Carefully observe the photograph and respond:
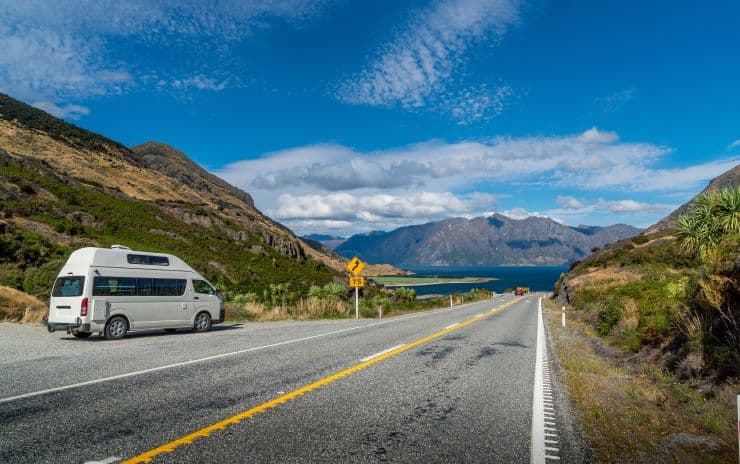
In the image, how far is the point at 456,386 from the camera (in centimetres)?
773

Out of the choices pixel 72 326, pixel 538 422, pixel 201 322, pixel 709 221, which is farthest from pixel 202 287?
pixel 709 221

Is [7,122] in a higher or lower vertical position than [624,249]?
higher

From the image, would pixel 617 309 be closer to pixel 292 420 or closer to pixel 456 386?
pixel 456 386

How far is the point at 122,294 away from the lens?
13664 millimetres

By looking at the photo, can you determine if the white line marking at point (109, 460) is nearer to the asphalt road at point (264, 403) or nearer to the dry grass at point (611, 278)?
the asphalt road at point (264, 403)

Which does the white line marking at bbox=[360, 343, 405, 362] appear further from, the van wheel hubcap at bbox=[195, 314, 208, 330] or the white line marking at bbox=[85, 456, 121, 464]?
the van wheel hubcap at bbox=[195, 314, 208, 330]

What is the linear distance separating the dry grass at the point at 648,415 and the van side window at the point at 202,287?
40.0 ft

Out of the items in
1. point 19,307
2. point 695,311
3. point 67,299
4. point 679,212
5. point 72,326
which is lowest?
point 72,326

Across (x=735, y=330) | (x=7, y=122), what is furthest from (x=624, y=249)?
(x=7, y=122)

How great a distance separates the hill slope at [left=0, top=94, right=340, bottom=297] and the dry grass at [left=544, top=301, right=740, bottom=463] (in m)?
21.4

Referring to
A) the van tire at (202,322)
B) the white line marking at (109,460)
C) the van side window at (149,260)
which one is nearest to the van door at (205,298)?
the van tire at (202,322)

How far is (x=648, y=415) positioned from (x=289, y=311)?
20.3 meters

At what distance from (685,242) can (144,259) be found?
60.9 feet

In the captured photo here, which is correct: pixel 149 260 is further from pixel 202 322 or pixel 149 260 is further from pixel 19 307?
pixel 19 307
